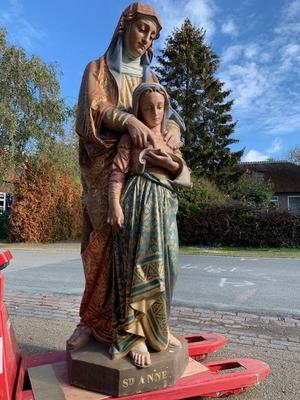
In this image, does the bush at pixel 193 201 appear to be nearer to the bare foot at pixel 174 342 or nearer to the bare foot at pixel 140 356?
the bare foot at pixel 174 342

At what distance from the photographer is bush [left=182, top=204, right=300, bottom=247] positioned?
20031mm

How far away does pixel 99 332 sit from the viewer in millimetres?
3002

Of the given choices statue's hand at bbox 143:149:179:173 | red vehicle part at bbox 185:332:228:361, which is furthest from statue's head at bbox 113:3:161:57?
red vehicle part at bbox 185:332:228:361

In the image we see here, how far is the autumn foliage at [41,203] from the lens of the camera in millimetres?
20484

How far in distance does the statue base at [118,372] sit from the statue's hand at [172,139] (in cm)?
145

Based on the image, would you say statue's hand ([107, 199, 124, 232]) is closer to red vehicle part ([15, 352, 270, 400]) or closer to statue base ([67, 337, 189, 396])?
statue base ([67, 337, 189, 396])

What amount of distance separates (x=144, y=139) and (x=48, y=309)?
4.26 m

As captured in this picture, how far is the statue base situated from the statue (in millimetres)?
173

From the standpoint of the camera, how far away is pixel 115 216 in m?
2.78

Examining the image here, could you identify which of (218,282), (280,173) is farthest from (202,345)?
(280,173)

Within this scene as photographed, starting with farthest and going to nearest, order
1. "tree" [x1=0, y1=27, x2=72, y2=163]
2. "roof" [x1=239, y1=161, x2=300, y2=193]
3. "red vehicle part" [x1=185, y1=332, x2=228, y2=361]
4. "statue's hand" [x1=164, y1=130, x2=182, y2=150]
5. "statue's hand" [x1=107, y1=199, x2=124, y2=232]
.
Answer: "roof" [x1=239, y1=161, x2=300, y2=193]
"tree" [x1=0, y1=27, x2=72, y2=163]
"red vehicle part" [x1=185, y1=332, x2=228, y2=361]
"statue's hand" [x1=164, y1=130, x2=182, y2=150]
"statue's hand" [x1=107, y1=199, x2=124, y2=232]

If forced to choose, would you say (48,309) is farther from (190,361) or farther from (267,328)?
(190,361)

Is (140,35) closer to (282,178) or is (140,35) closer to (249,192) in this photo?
(249,192)

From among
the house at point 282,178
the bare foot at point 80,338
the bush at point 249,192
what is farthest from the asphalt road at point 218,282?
the house at point 282,178
